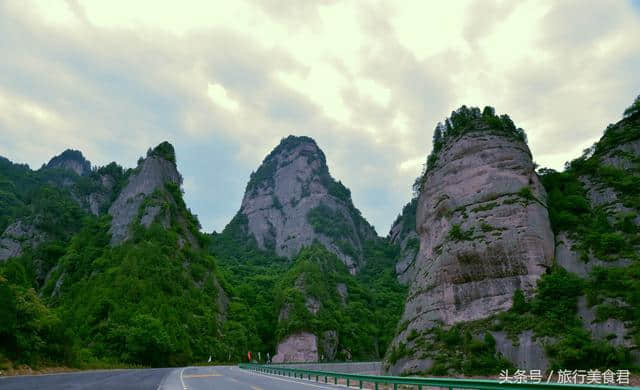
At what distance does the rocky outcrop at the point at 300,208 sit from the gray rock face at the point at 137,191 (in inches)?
2186

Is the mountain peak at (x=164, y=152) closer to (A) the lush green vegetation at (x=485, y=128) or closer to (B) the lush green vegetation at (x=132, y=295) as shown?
(B) the lush green vegetation at (x=132, y=295)

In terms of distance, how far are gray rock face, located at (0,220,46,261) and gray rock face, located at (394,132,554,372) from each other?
3174 inches

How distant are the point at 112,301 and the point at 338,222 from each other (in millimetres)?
99158

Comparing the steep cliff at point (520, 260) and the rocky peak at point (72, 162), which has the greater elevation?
the rocky peak at point (72, 162)

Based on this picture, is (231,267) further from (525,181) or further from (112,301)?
(525,181)

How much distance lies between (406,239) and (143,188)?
90693 millimetres

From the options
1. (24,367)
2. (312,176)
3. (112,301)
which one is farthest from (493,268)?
(312,176)

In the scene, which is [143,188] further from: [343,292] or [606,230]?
[606,230]

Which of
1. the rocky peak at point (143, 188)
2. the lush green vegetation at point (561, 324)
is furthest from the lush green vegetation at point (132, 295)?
the lush green vegetation at point (561, 324)

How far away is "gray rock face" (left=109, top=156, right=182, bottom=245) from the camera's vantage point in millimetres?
93994

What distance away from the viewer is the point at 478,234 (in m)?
47.8

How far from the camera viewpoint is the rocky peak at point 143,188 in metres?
93.9

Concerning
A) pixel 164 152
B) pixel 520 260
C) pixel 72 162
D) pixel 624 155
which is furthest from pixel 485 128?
pixel 72 162

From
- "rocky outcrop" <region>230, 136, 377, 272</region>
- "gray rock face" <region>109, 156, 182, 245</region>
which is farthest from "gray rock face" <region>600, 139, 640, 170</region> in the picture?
"rocky outcrop" <region>230, 136, 377, 272</region>
